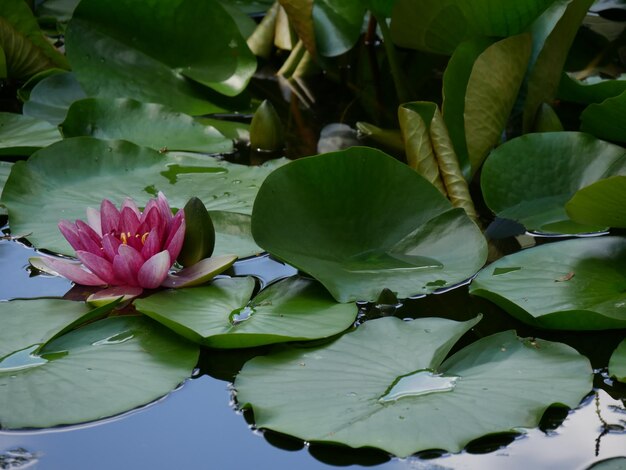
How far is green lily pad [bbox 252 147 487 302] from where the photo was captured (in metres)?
1.50

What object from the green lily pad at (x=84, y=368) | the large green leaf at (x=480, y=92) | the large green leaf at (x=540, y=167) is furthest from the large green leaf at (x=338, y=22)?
the green lily pad at (x=84, y=368)

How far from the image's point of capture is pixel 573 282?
1454 mm

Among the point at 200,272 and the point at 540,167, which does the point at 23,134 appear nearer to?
the point at 200,272

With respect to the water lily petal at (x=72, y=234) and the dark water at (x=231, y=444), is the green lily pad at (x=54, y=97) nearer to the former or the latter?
the water lily petal at (x=72, y=234)

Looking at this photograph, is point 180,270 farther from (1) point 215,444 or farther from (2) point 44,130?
(2) point 44,130

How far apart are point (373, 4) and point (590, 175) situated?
82 centimetres

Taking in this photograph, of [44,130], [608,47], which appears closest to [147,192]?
[44,130]

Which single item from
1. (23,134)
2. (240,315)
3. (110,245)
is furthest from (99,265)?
(23,134)

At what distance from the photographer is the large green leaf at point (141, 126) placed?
2.18 m

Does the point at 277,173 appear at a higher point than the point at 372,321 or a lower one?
higher

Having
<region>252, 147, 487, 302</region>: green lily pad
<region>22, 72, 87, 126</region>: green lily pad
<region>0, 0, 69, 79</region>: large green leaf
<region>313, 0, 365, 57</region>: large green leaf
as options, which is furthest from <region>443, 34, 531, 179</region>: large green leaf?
<region>0, 0, 69, 79</region>: large green leaf

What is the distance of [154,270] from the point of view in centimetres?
145

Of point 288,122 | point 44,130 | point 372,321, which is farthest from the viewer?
point 288,122

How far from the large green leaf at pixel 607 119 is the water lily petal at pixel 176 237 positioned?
91cm
